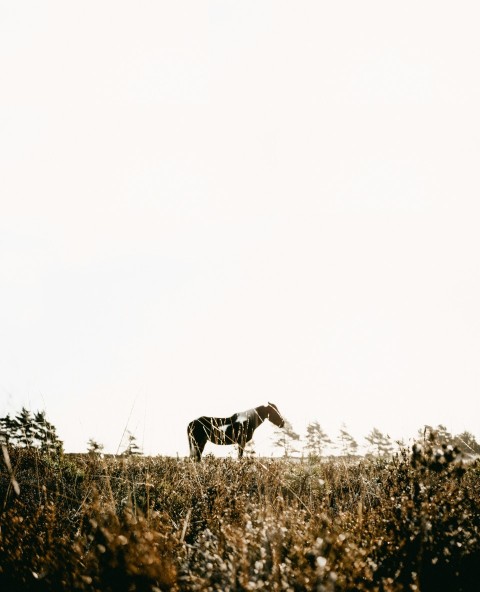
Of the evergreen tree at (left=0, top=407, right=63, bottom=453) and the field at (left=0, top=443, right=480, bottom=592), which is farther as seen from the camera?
the evergreen tree at (left=0, top=407, right=63, bottom=453)

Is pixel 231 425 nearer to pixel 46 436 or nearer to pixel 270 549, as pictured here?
pixel 46 436

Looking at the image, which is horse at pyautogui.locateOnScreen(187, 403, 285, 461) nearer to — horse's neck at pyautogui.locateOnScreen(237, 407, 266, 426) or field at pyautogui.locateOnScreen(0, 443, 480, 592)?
horse's neck at pyautogui.locateOnScreen(237, 407, 266, 426)

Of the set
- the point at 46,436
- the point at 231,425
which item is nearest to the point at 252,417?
the point at 231,425

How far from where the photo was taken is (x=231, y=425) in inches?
330

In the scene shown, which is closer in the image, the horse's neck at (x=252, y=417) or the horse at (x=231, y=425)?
the horse at (x=231, y=425)

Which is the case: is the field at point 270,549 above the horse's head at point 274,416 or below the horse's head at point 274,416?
below

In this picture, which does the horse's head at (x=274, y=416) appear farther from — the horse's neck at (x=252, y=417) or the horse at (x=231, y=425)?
the horse's neck at (x=252, y=417)

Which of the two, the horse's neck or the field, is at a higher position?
the horse's neck

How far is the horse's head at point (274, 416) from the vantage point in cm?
919

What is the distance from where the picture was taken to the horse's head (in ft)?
30.1

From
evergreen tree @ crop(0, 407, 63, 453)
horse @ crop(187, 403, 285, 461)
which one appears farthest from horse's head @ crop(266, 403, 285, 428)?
evergreen tree @ crop(0, 407, 63, 453)

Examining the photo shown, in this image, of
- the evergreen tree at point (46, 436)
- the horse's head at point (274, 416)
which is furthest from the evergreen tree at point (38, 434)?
the horse's head at point (274, 416)

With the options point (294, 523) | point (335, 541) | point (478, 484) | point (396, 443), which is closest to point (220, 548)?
point (294, 523)

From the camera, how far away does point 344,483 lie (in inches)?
237
